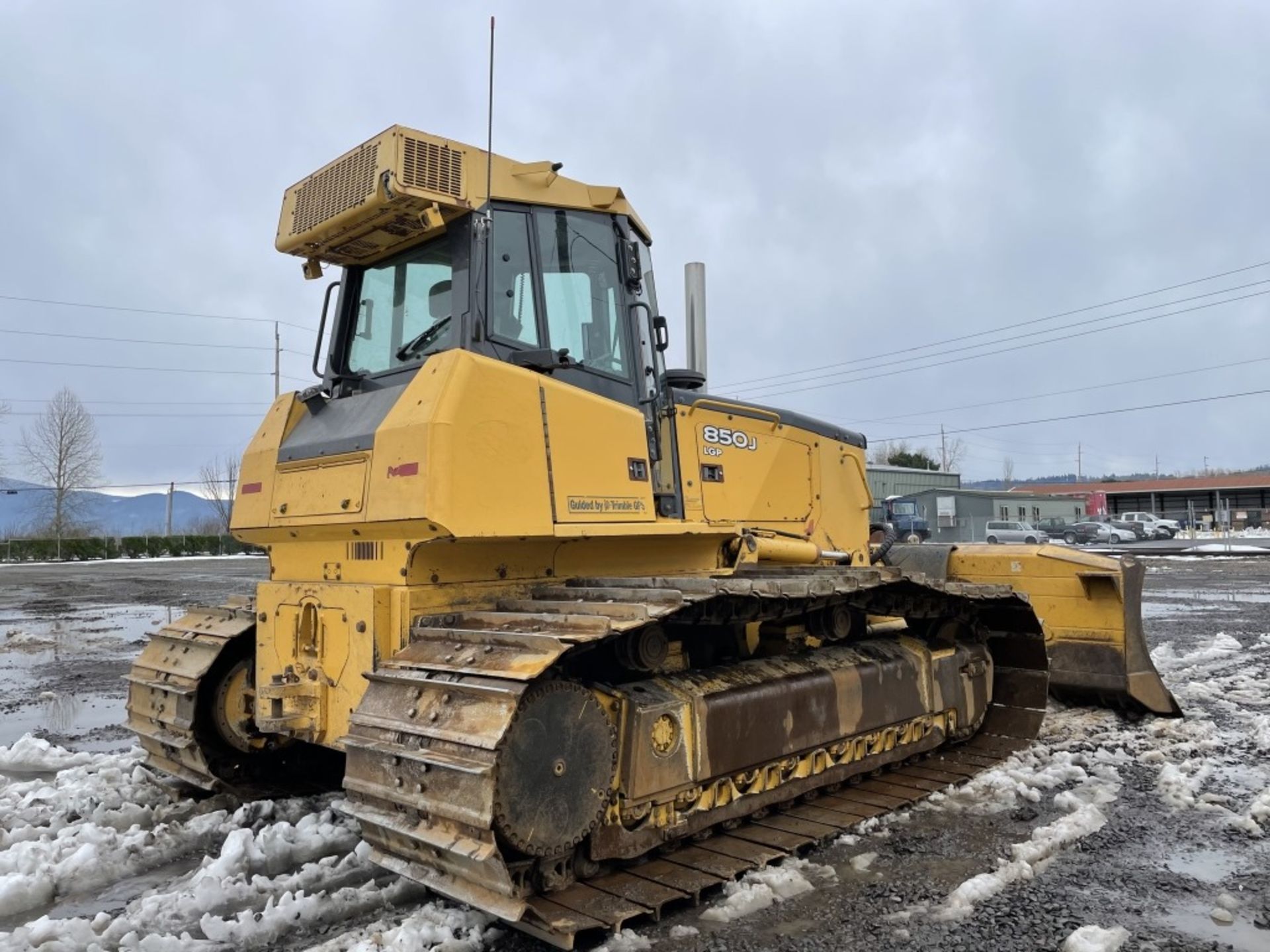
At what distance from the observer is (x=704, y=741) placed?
444 cm

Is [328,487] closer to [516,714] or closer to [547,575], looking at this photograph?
[547,575]

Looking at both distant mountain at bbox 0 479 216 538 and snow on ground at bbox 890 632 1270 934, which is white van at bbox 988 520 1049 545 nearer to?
snow on ground at bbox 890 632 1270 934

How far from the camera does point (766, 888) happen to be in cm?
407

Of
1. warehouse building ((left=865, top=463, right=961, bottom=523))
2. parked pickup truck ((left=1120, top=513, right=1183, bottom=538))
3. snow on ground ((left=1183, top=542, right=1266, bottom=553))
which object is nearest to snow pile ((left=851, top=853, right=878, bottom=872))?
snow on ground ((left=1183, top=542, right=1266, bottom=553))

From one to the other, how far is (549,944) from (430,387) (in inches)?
92.7

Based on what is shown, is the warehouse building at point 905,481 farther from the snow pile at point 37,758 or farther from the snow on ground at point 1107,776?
the snow pile at point 37,758

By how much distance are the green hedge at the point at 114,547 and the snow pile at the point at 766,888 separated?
156 ft

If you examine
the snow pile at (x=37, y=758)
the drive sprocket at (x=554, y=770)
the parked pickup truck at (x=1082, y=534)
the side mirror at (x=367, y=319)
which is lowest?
the snow pile at (x=37, y=758)

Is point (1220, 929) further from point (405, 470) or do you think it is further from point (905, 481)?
point (905, 481)

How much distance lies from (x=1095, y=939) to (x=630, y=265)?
151 inches

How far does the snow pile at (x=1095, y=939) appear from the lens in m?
3.47

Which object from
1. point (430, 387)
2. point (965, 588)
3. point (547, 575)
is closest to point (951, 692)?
point (965, 588)

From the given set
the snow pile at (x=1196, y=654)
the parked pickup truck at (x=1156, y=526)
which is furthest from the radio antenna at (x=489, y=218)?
the parked pickup truck at (x=1156, y=526)

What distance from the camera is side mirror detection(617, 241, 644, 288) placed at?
17.1 ft
